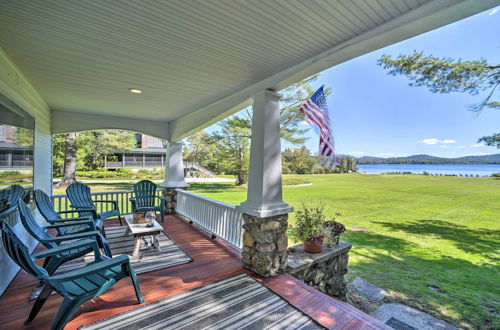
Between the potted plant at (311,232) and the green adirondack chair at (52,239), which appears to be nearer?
the green adirondack chair at (52,239)

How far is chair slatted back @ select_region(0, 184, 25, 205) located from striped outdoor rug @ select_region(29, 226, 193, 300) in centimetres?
104

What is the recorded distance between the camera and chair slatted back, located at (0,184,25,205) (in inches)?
93.3

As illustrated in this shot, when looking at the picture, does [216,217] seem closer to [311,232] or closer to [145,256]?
[145,256]

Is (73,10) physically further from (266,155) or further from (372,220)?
(372,220)

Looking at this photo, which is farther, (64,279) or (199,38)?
(199,38)

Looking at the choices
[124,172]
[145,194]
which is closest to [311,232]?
[145,194]

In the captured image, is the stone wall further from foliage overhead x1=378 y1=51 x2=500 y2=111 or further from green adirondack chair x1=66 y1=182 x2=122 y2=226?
foliage overhead x1=378 y1=51 x2=500 y2=111

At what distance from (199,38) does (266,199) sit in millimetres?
1884

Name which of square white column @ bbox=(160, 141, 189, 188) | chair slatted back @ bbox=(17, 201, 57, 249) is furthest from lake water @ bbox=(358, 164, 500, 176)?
chair slatted back @ bbox=(17, 201, 57, 249)

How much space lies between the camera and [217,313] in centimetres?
212

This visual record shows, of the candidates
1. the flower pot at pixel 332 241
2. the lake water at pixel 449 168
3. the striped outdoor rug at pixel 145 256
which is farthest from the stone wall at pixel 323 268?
the lake water at pixel 449 168

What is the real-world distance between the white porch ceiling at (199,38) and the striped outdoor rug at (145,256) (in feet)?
8.38

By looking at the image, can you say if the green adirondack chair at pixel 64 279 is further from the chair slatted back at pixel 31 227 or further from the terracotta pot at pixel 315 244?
the terracotta pot at pixel 315 244

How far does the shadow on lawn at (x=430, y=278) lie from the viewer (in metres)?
3.06
